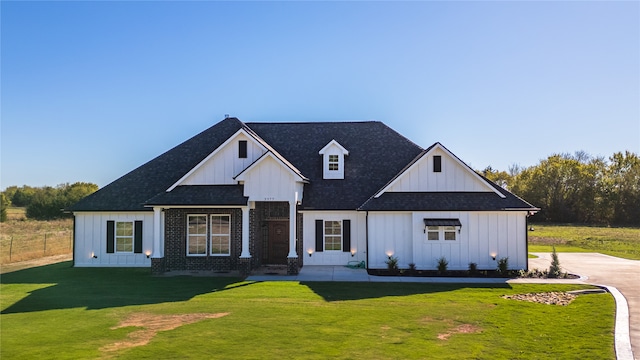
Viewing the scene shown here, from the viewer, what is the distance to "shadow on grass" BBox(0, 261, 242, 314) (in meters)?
14.2

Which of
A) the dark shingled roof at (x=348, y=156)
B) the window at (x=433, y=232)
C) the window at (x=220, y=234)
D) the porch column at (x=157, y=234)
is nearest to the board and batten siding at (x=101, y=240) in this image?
the porch column at (x=157, y=234)

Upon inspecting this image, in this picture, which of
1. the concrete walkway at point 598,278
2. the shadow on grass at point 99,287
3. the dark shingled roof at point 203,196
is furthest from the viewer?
→ the dark shingled roof at point 203,196

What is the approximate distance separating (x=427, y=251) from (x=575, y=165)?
172 feet

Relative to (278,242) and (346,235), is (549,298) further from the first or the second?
(278,242)

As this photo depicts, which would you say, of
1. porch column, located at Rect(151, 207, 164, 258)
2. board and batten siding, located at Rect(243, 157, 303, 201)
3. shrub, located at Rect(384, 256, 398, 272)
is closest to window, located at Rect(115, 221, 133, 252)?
porch column, located at Rect(151, 207, 164, 258)

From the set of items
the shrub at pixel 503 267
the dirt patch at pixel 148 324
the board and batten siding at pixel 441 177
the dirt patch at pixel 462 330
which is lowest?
the dirt patch at pixel 462 330

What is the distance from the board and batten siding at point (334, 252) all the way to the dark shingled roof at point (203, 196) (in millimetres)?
3728

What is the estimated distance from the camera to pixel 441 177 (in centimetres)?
2155

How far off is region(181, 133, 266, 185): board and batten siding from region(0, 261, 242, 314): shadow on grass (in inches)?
188

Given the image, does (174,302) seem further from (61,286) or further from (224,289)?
(61,286)

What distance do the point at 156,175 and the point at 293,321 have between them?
15.6 meters

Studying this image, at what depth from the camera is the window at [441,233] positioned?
20.6 meters

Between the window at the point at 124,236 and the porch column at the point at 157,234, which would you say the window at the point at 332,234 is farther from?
the window at the point at 124,236

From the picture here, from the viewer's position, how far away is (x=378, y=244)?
68.6 feet
